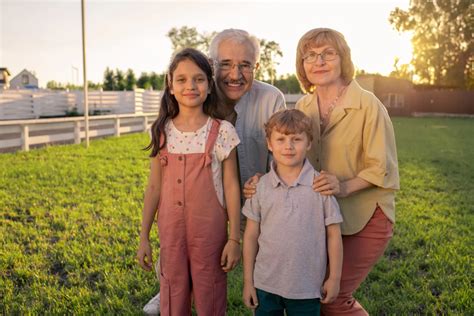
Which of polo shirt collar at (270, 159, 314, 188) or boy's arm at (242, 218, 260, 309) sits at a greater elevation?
polo shirt collar at (270, 159, 314, 188)

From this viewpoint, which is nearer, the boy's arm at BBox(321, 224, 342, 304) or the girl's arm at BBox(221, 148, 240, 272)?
the boy's arm at BBox(321, 224, 342, 304)

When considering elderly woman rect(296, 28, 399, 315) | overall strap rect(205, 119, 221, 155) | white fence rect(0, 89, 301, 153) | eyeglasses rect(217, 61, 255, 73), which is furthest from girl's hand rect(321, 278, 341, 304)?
white fence rect(0, 89, 301, 153)

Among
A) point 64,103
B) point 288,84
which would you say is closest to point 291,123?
point 64,103

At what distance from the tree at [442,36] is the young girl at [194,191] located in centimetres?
4628

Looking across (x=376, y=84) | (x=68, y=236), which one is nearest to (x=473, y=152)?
(x=68, y=236)

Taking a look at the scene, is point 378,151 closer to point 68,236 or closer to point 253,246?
point 253,246

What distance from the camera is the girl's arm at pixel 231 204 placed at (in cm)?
248

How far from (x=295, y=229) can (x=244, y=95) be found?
1.03m

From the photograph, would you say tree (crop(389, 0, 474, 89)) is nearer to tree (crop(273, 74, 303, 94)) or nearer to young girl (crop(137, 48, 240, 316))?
tree (crop(273, 74, 303, 94))

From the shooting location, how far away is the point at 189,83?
2439mm

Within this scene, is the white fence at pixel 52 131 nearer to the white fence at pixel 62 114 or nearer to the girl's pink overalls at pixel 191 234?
the white fence at pixel 62 114

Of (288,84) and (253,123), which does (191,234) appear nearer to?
(253,123)

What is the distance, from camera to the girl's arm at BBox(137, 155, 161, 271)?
258 centimetres

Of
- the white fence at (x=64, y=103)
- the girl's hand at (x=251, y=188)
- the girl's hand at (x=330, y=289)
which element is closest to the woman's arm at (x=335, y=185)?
the girl's hand at (x=251, y=188)
